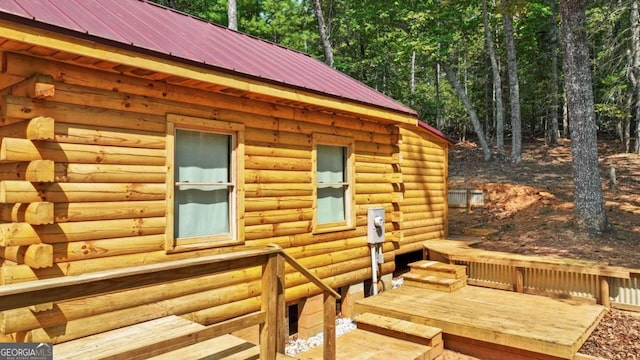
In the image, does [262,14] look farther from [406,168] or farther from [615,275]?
[615,275]

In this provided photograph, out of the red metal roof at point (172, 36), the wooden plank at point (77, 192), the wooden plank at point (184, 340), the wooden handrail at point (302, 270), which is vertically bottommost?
the wooden plank at point (184, 340)

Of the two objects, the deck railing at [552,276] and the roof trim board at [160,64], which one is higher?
the roof trim board at [160,64]

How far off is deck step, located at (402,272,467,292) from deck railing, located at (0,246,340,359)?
13.0 ft

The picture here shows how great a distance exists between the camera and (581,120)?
968 cm

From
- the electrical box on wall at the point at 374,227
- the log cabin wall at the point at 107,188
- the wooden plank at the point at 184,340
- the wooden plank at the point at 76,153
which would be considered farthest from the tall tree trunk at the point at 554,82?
the wooden plank at the point at 184,340

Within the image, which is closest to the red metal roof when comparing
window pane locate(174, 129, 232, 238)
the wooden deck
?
window pane locate(174, 129, 232, 238)

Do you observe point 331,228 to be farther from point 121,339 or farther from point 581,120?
point 581,120

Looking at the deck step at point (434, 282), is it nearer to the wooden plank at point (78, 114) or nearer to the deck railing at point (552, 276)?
the deck railing at point (552, 276)

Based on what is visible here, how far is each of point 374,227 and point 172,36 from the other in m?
4.61

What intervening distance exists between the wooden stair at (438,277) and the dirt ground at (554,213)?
1748 millimetres

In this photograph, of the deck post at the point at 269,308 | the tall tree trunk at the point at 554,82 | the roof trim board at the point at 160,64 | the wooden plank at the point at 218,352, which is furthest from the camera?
the tall tree trunk at the point at 554,82

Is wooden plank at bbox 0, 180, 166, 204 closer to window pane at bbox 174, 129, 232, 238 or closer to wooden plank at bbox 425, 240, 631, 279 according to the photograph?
A: window pane at bbox 174, 129, 232, 238

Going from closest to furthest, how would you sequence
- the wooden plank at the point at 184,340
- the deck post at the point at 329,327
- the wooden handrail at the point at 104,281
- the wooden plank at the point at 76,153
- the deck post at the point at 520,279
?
the wooden handrail at the point at 104,281 → the wooden plank at the point at 184,340 → the wooden plank at the point at 76,153 → the deck post at the point at 329,327 → the deck post at the point at 520,279

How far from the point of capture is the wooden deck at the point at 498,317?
523 centimetres
